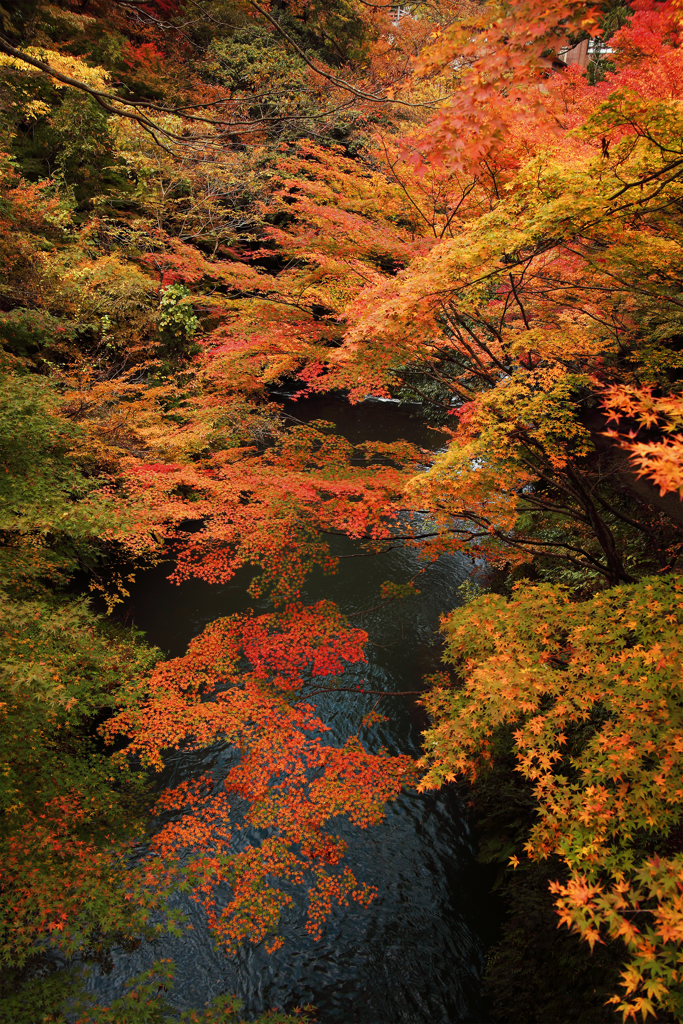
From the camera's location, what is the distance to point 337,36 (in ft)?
68.6

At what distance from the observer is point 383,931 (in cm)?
622

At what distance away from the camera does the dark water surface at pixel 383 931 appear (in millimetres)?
5586

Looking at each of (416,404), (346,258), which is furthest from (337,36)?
(346,258)

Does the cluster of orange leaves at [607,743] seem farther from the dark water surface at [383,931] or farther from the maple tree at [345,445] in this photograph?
the dark water surface at [383,931]

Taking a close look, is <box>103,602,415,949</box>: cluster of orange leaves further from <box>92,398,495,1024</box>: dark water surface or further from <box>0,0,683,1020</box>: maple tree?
<box>92,398,495,1024</box>: dark water surface

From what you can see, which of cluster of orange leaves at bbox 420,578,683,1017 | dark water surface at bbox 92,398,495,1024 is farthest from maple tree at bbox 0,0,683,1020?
dark water surface at bbox 92,398,495,1024

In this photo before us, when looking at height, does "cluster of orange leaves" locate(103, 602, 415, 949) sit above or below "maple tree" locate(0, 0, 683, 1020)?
below

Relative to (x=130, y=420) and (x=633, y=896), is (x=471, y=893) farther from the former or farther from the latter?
(x=130, y=420)

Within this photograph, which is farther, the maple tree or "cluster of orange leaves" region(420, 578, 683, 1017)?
the maple tree

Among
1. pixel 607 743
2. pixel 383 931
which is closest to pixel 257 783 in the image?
pixel 383 931

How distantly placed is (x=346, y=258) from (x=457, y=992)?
10.3 meters

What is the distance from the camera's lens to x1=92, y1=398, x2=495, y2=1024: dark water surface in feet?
18.3

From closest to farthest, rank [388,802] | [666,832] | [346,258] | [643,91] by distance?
[666,832] → [643,91] → [388,802] → [346,258]

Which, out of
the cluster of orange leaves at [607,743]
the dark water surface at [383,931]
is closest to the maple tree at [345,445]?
the cluster of orange leaves at [607,743]
